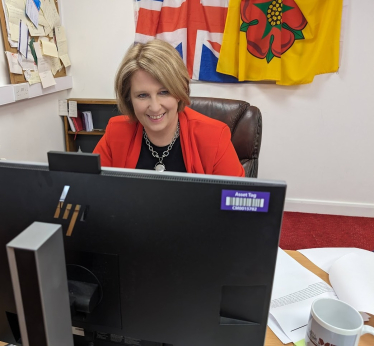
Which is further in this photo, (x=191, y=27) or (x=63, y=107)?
(x=63, y=107)

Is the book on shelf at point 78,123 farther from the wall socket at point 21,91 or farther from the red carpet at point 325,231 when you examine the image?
the red carpet at point 325,231

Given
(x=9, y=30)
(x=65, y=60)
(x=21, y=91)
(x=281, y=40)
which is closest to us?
(x=9, y=30)

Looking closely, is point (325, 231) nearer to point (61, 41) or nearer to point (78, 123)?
point (78, 123)

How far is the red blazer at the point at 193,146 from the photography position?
1338 millimetres

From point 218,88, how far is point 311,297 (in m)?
2.00

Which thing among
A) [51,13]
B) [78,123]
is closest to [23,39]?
[51,13]

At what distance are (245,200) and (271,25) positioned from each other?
2.21 meters

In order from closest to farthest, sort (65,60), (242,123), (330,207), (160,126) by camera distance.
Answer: (160,126) → (242,123) → (65,60) → (330,207)

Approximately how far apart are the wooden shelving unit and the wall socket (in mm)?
568

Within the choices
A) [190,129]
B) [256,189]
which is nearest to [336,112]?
[190,129]

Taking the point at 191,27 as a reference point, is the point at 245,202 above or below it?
below

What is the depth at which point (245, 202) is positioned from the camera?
18.9 inches

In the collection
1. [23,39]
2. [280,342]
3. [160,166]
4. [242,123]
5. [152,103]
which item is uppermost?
[23,39]

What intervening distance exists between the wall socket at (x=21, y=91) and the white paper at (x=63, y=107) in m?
0.51
